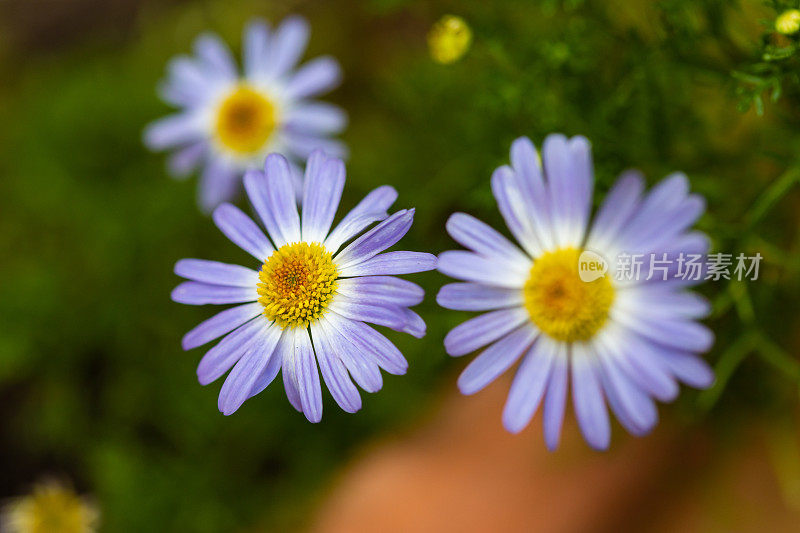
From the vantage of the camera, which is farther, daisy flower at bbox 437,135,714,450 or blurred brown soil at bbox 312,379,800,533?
blurred brown soil at bbox 312,379,800,533

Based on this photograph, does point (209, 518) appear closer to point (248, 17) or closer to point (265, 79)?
point (265, 79)

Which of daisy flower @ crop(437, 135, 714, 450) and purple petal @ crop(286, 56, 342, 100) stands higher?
purple petal @ crop(286, 56, 342, 100)

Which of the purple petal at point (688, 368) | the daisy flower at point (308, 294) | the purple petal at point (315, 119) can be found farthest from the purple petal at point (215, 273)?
the purple petal at point (315, 119)

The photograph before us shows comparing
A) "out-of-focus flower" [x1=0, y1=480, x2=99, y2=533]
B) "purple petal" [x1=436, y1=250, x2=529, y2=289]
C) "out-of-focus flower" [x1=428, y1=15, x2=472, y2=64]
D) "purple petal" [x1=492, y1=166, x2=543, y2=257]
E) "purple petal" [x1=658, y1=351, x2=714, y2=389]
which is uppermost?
"out-of-focus flower" [x1=428, y1=15, x2=472, y2=64]

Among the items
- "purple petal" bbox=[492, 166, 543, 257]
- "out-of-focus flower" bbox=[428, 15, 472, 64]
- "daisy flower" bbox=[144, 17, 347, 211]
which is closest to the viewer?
"purple petal" bbox=[492, 166, 543, 257]

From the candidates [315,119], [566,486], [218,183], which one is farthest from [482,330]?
[218,183]

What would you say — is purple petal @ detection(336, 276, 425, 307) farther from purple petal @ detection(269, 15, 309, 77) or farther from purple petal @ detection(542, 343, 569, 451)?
purple petal @ detection(269, 15, 309, 77)

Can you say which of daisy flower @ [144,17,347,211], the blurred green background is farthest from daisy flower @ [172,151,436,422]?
daisy flower @ [144,17,347,211]

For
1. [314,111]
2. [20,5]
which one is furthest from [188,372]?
[20,5]
